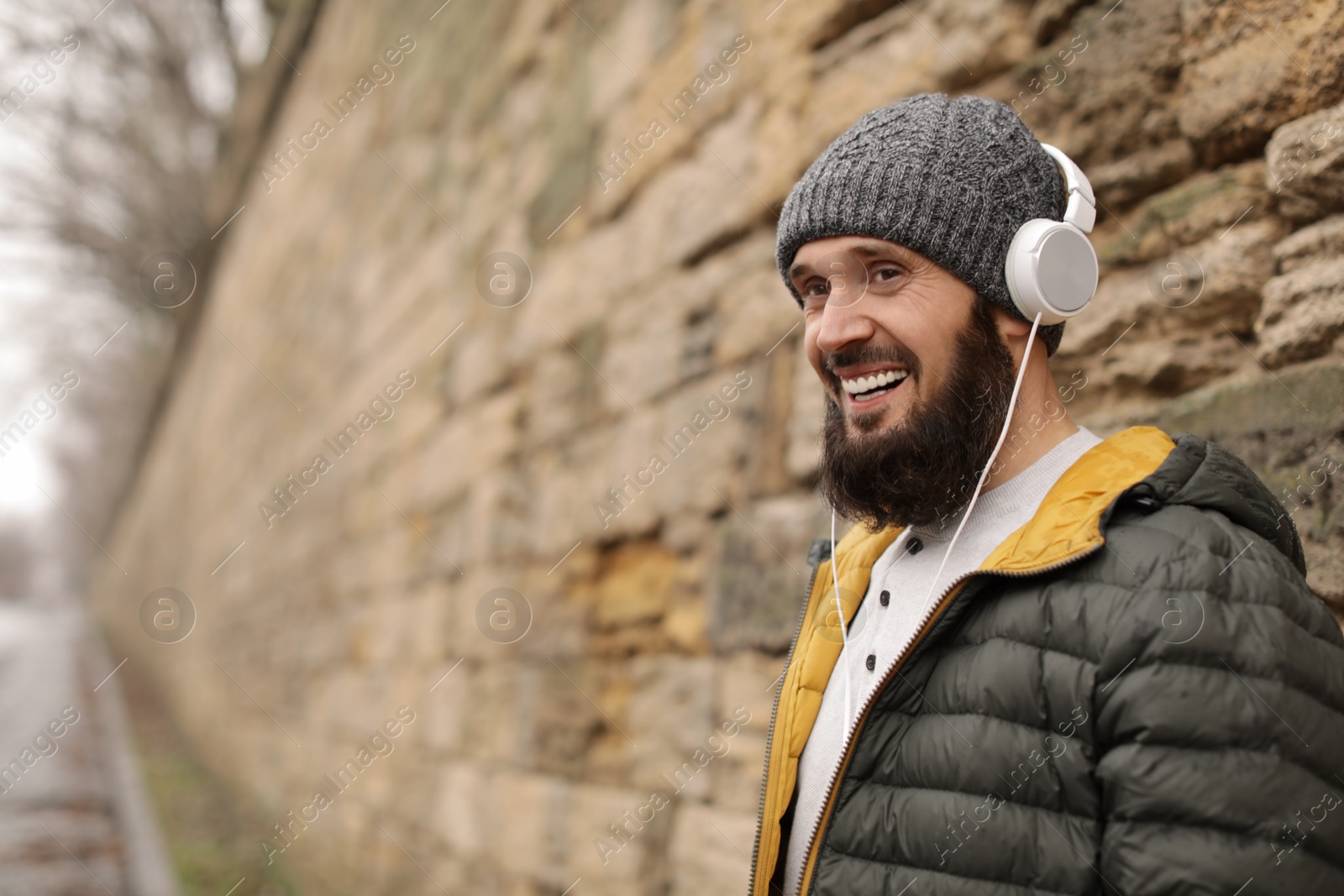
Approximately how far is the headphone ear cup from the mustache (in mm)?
151

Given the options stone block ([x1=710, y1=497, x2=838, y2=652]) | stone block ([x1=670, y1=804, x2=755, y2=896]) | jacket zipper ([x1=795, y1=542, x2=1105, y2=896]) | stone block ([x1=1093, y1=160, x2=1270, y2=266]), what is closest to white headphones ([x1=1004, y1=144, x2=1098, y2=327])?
jacket zipper ([x1=795, y1=542, x2=1105, y2=896])

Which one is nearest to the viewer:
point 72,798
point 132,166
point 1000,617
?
point 1000,617

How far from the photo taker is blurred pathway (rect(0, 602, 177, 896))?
20.5ft

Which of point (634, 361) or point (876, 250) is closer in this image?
point (876, 250)

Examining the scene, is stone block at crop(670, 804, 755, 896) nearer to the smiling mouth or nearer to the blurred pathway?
the smiling mouth

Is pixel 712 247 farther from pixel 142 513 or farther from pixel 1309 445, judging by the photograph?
pixel 142 513

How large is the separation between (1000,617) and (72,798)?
10029 millimetres

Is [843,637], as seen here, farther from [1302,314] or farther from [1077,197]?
[1302,314]

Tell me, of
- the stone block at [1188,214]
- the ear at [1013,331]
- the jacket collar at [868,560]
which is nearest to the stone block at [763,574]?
the jacket collar at [868,560]

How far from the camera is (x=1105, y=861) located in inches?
37.8

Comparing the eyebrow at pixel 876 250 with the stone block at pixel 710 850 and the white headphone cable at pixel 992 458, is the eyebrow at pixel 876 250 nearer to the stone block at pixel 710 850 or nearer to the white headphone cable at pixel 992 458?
the white headphone cable at pixel 992 458

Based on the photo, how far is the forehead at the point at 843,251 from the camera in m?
1.29

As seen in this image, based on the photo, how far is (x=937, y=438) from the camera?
1257 mm

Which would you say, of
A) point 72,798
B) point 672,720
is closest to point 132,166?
point 72,798
